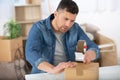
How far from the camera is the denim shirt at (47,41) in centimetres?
162

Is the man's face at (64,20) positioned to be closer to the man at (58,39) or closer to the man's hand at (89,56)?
the man at (58,39)

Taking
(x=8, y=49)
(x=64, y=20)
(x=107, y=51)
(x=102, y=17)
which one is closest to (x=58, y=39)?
(x=64, y=20)

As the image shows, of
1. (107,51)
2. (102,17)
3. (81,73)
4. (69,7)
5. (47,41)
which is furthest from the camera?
(102,17)

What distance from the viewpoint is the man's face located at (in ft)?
5.13

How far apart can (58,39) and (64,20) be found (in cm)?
24

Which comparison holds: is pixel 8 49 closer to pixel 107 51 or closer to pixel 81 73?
pixel 107 51

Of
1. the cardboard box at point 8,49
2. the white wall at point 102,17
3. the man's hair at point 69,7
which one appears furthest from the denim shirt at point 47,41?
the white wall at point 102,17

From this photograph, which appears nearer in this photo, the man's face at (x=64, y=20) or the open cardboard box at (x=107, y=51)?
the man's face at (x=64, y=20)

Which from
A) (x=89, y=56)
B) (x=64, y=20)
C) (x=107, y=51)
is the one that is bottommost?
(x=107, y=51)

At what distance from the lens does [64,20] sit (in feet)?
5.27

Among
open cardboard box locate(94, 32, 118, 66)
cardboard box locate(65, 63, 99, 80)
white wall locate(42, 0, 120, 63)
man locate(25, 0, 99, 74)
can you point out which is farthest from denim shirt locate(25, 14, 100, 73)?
white wall locate(42, 0, 120, 63)

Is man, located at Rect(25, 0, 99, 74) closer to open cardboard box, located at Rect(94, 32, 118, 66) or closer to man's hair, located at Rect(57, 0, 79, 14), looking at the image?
man's hair, located at Rect(57, 0, 79, 14)

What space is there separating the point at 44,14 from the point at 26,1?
1.10 feet

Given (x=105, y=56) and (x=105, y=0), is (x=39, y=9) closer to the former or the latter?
(x=105, y=0)
